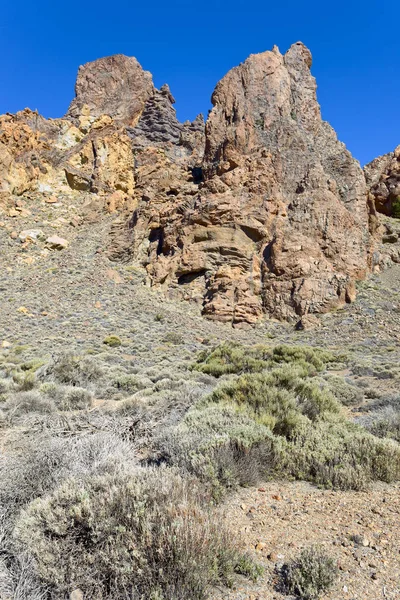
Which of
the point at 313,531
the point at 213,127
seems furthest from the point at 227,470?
the point at 213,127

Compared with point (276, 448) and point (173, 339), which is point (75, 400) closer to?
point (276, 448)

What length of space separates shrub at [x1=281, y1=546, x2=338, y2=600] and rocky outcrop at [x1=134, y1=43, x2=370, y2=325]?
21225 mm

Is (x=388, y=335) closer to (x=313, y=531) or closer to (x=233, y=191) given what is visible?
(x=233, y=191)

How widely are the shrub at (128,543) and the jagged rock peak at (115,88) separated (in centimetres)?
6004

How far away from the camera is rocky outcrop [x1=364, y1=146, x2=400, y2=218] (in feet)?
128

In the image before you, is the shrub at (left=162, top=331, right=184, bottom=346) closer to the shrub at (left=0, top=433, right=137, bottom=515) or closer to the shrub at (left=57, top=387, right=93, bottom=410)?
the shrub at (left=57, top=387, right=93, bottom=410)

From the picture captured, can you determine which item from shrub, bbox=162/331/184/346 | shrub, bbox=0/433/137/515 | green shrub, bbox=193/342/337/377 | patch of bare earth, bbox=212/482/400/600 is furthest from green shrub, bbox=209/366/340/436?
shrub, bbox=162/331/184/346

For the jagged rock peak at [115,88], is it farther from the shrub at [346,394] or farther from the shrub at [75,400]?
the shrub at [346,394]

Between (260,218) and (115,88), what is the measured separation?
45110 mm

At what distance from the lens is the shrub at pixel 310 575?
91.0 inches

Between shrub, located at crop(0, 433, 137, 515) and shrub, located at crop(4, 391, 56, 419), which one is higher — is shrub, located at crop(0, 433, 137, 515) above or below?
above

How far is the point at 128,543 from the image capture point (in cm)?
229

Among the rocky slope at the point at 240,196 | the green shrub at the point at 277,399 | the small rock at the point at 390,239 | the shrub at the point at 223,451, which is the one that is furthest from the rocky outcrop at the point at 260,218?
the shrub at the point at 223,451

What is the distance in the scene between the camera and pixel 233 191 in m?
27.1
